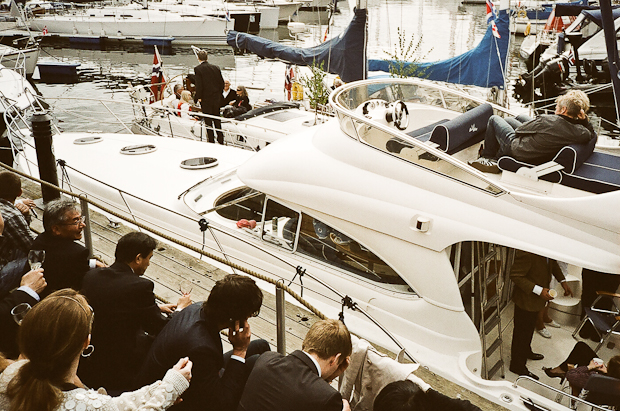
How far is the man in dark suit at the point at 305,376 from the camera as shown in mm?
2678

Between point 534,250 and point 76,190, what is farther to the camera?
point 76,190

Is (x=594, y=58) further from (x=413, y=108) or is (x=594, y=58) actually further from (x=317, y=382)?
(x=317, y=382)

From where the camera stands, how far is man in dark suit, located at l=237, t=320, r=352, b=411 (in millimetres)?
2678

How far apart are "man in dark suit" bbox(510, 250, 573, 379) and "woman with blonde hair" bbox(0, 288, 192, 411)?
144 inches

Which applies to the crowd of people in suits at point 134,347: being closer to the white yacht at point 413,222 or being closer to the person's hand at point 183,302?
the person's hand at point 183,302

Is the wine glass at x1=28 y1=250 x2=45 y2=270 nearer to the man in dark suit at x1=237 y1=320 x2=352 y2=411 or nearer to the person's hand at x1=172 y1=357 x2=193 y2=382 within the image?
the person's hand at x1=172 y1=357 x2=193 y2=382

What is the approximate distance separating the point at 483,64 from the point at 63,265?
9.03 meters

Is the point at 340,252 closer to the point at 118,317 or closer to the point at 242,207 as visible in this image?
the point at 242,207

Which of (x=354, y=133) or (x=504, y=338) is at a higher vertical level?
(x=354, y=133)

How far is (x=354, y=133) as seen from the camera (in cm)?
538

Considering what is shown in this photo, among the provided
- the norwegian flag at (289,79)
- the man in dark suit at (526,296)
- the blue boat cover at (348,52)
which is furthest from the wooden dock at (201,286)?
the norwegian flag at (289,79)

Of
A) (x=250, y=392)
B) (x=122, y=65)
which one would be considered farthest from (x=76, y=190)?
(x=122, y=65)

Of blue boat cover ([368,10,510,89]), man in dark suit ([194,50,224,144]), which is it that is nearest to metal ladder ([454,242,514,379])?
blue boat cover ([368,10,510,89])

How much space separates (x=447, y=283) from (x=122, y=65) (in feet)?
112
